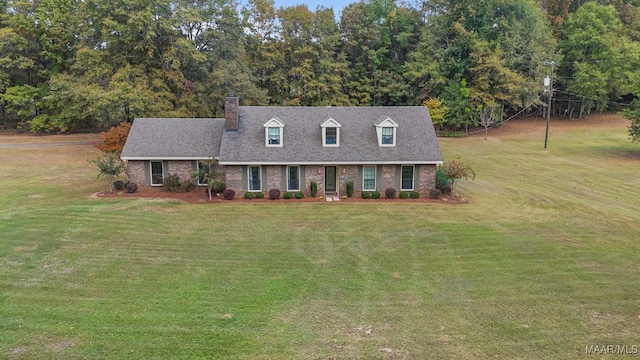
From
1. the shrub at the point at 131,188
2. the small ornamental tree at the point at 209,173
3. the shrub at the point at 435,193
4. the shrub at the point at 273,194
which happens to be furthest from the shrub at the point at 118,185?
the shrub at the point at 435,193

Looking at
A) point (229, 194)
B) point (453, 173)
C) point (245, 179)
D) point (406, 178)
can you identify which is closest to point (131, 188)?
point (229, 194)

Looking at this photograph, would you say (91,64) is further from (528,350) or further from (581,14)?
(581,14)

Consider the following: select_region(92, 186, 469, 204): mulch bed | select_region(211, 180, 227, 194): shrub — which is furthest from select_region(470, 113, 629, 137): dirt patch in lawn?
select_region(211, 180, 227, 194): shrub

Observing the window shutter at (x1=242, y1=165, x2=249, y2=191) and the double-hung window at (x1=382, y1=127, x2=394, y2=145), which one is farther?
the double-hung window at (x1=382, y1=127, x2=394, y2=145)

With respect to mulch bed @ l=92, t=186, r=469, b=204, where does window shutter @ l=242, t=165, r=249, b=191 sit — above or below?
above

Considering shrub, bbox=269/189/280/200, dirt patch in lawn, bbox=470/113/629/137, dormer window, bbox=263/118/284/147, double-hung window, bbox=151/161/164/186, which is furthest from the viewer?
dirt patch in lawn, bbox=470/113/629/137

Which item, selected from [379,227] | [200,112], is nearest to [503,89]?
[200,112]

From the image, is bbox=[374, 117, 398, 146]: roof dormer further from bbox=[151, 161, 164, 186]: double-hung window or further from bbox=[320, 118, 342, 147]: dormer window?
bbox=[151, 161, 164, 186]: double-hung window
